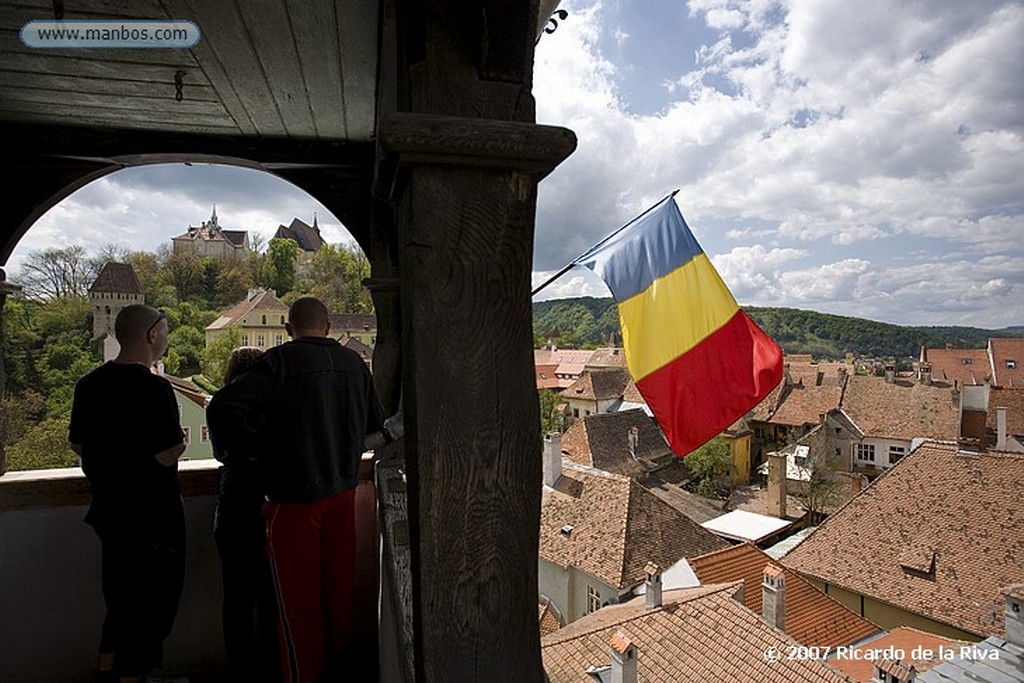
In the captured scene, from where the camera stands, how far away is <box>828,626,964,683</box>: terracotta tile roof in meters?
8.23

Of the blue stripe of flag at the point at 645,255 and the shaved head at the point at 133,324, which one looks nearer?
the shaved head at the point at 133,324

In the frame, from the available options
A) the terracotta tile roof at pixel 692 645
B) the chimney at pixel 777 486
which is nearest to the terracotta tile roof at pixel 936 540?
the terracotta tile roof at pixel 692 645

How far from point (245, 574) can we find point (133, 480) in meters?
0.49

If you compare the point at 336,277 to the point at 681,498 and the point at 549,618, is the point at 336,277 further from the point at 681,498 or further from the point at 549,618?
the point at 681,498

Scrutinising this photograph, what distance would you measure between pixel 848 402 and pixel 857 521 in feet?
57.8

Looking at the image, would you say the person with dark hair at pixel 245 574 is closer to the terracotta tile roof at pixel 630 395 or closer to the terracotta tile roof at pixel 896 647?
the terracotta tile roof at pixel 896 647

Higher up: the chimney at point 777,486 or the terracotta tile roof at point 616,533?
the terracotta tile roof at point 616,533

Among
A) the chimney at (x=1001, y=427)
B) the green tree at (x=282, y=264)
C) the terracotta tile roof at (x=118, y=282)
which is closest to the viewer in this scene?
the green tree at (x=282, y=264)

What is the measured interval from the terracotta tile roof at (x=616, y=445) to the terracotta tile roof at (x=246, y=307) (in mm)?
17519

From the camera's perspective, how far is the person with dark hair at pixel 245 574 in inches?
72.9

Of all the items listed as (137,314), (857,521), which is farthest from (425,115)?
(857,521)

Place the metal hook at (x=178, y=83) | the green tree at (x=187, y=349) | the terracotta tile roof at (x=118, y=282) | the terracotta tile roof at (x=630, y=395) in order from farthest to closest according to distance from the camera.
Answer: the terracotta tile roof at (x=630, y=395) < the terracotta tile roof at (x=118, y=282) < the green tree at (x=187, y=349) < the metal hook at (x=178, y=83)

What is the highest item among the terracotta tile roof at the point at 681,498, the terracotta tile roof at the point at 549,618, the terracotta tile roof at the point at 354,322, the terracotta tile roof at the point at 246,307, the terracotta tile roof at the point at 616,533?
the terracotta tile roof at the point at 246,307

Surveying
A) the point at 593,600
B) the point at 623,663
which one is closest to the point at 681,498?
the point at 593,600
